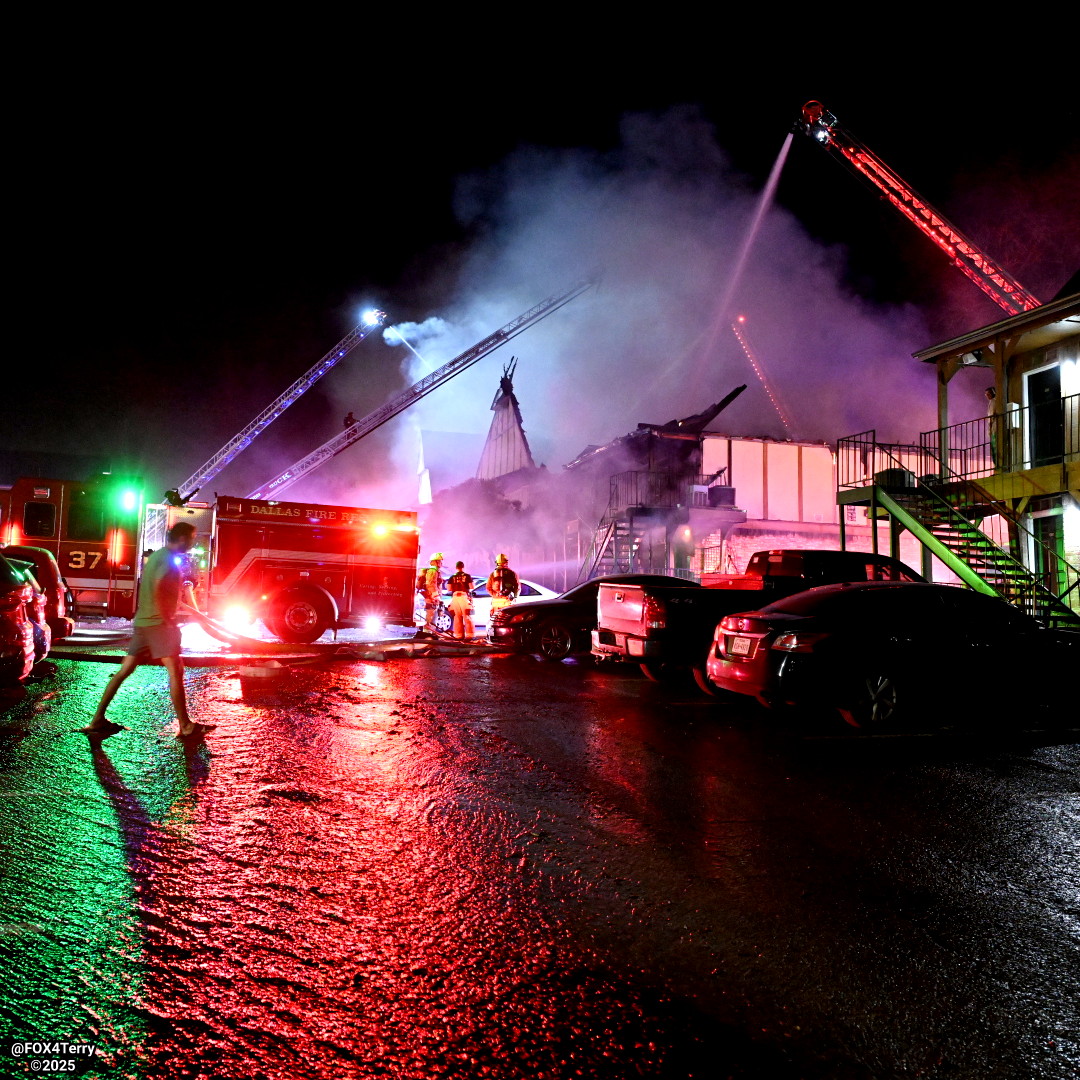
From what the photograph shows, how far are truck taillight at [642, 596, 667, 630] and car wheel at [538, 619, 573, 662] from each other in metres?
3.79

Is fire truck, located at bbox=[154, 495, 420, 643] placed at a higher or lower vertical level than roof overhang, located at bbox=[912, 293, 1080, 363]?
lower

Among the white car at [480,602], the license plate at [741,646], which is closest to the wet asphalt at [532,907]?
the license plate at [741,646]

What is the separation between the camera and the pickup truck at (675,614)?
30.8ft

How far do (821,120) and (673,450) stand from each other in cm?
1705

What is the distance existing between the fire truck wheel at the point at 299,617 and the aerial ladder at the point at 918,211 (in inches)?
1101

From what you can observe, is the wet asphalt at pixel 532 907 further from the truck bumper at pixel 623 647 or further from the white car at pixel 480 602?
the white car at pixel 480 602

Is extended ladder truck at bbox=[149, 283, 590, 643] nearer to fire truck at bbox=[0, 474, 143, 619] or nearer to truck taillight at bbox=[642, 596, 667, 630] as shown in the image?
fire truck at bbox=[0, 474, 143, 619]

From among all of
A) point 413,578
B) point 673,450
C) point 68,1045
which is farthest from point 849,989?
point 673,450

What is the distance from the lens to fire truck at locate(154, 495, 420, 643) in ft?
45.6

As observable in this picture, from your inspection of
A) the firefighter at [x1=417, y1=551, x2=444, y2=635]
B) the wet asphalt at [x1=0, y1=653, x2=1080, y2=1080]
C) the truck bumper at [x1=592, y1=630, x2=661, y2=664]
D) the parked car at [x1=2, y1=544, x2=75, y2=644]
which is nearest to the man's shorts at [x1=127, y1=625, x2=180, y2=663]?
the wet asphalt at [x1=0, y1=653, x2=1080, y2=1080]

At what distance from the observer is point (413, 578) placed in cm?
1463

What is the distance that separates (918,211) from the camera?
103 feet

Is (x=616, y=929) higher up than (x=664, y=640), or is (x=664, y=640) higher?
(x=664, y=640)

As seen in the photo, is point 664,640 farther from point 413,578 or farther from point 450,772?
point 413,578
